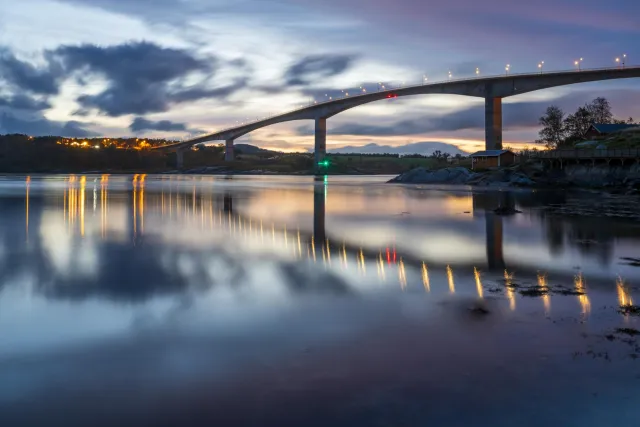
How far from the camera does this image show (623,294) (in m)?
11.8

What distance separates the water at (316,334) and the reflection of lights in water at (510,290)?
0.06 meters

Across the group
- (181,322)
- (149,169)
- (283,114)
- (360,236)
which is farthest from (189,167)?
(181,322)

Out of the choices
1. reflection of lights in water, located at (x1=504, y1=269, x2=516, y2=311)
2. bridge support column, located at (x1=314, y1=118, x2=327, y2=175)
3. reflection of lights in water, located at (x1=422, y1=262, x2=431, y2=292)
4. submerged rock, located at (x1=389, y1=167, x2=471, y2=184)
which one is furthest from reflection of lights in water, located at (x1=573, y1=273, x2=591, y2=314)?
bridge support column, located at (x1=314, y1=118, x2=327, y2=175)

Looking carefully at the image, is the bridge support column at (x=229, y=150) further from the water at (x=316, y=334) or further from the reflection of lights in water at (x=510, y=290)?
the reflection of lights in water at (x=510, y=290)

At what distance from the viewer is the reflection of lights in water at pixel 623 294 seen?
36.0ft

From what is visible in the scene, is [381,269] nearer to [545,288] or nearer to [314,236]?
[545,288]

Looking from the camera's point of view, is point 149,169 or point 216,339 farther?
point 149,169

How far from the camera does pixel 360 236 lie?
74.2 ft

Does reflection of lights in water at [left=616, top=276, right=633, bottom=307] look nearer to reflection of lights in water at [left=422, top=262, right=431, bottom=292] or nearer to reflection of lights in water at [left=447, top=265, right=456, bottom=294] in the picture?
reflection of lights in water at [left=447, top=265, right=456, bottom=294]

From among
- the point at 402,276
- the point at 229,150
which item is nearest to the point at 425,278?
the point at 402,276

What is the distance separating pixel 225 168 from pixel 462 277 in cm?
16085

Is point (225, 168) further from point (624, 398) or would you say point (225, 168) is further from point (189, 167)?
point (624, 398)

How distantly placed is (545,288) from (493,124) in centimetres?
8188

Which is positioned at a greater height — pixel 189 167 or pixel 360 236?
pixel 189 167
